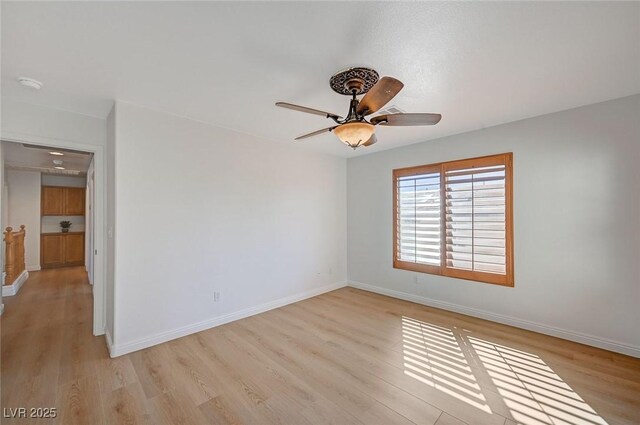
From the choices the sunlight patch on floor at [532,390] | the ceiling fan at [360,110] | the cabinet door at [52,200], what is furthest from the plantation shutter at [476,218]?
the cabinet door at [52,200]

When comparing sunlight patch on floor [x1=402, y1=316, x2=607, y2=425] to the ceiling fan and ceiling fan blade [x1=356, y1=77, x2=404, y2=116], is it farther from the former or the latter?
ceiling fan blade [x1=356, y1=77, x2=404, y2=116]

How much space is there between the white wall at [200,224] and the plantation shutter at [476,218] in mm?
2235

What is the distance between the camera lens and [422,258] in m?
4.30

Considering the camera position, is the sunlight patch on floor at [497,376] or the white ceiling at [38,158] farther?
the white ceiling at [38,158]

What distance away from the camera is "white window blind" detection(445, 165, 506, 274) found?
3.51 m

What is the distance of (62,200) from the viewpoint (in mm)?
7188

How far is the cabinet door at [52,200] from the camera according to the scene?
22.7ft

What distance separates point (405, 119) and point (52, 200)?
9178 millimetres

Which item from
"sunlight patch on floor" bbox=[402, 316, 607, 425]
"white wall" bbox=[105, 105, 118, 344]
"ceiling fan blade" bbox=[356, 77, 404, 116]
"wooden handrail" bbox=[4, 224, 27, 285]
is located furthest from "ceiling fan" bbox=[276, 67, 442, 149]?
"wooden handrail" bbox=[4, 224, 27, 285]

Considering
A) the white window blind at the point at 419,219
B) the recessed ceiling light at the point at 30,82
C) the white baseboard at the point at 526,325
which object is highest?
the recessed ceiling light at the point at 30,82

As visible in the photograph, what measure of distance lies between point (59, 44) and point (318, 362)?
3.24m

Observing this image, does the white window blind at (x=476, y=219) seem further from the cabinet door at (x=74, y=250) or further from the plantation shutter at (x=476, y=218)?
the cabinet door at (x=74, y=250)

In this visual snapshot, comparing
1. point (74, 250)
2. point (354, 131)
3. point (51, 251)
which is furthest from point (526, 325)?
point (51, 251)

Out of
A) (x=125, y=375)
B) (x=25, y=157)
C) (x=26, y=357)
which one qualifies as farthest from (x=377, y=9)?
(x=25, y=157)
